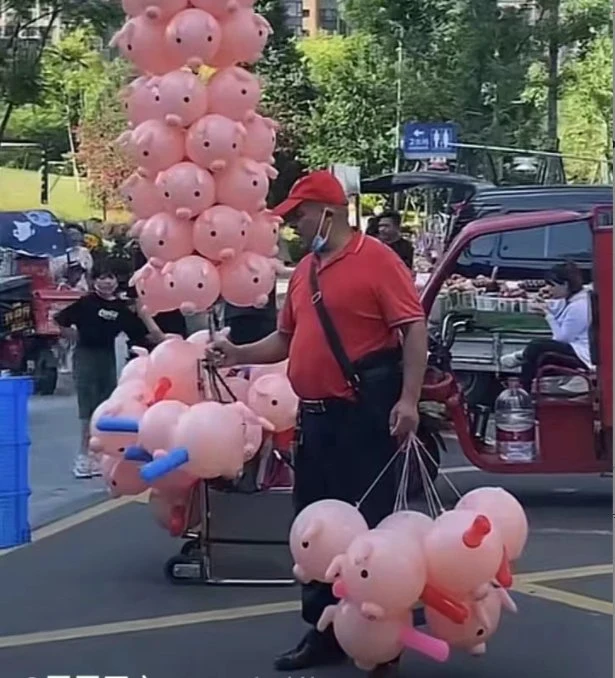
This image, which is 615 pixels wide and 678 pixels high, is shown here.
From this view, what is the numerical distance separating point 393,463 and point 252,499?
5.84 feet

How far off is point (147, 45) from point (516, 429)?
353 cm

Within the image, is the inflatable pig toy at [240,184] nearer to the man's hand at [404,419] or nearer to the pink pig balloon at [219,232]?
the pink pig balloon at [219,232]

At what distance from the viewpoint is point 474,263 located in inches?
462

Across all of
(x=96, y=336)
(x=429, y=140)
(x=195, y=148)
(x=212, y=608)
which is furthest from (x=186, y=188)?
(x=429, y=140)

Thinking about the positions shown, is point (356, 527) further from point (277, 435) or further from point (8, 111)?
point (8, 111)

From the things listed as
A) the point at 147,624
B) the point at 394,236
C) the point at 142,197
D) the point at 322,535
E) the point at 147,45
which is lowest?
the point at 147,624

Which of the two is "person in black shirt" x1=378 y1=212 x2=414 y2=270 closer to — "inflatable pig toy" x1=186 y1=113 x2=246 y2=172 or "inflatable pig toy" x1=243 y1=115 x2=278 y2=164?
"inflatable pig toy" x1=243 y1=115 x2=278 y2=164

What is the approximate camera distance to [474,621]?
500 cm

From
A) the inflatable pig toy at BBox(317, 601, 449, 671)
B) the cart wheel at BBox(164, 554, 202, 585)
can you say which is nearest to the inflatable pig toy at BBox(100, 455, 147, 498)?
the cart wheel at BBox(164, 554, 202, 585)

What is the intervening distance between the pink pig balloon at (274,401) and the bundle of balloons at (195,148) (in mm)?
449

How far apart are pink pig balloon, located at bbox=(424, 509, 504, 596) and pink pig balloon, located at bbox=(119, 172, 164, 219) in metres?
2.27

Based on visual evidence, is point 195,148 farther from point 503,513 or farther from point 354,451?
point 503,513

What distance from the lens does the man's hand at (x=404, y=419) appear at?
5156 mm

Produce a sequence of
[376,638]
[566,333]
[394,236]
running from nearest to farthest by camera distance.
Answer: [376,638], [566,333], [394,236]
